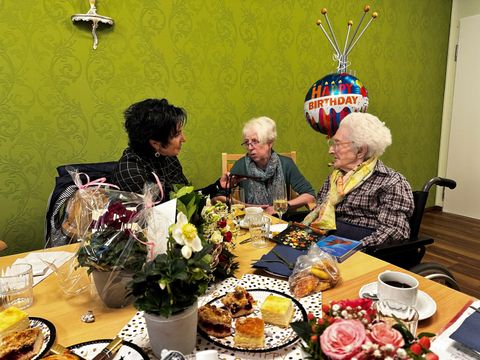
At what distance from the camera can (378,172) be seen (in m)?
1.82

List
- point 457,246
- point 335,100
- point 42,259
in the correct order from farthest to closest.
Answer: point 457,246, point 335,100, point 42,259

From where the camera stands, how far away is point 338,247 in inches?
52.6

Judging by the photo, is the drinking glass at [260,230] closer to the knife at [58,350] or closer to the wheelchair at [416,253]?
the wheelchair at [416,253]

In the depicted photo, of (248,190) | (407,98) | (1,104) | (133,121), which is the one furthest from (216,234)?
(407,98)

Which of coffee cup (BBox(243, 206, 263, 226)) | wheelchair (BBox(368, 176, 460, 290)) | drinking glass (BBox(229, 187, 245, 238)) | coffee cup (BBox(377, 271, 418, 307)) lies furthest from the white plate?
wheelchair (BBox(368, 176, 460, 290))

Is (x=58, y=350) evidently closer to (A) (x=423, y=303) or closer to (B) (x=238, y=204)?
(A) (x=423, y=303)

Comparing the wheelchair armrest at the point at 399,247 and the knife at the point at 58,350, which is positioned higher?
the knife at the point at 58,350

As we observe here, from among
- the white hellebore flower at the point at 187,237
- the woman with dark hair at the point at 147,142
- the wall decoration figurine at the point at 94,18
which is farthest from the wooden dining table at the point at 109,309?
the wall decoration figurine at the point at 94,18

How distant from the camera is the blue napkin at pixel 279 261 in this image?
1160mm

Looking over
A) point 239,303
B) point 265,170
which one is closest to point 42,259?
point 239,303

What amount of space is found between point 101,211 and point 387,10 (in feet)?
13.1

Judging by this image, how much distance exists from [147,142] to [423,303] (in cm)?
146

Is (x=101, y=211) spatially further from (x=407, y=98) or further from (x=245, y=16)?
(x=407, y=98)

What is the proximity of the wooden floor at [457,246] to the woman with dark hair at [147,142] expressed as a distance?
2109 mm
